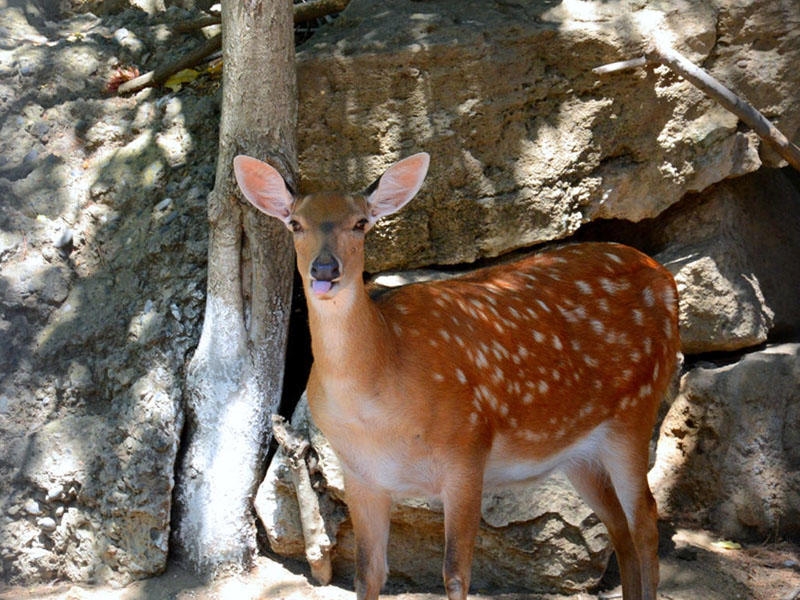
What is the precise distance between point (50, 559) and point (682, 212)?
13.6 feet

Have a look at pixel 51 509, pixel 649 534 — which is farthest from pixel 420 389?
pixel 51 509

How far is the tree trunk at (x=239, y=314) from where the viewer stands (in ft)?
18.8

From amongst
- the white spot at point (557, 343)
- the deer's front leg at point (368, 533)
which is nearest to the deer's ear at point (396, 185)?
the white spot at point (557, 343)

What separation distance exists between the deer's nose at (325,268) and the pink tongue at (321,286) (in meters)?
0.01

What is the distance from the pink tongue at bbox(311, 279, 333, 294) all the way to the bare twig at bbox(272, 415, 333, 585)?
5.67 ft

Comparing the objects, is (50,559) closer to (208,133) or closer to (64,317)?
(64,317)

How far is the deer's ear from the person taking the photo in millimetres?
4703

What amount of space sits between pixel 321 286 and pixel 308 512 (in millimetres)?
1903

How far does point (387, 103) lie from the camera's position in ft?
20.1

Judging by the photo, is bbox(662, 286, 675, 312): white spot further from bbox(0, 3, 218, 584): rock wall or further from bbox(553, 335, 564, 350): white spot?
→ bbox(0, 3, 218, 584): rock wall

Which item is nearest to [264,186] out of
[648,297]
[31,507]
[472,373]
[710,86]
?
[472,373]

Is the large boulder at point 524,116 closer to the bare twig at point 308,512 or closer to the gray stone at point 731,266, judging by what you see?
the gray stone at point 731,266

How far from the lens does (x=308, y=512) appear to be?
573 centimetres

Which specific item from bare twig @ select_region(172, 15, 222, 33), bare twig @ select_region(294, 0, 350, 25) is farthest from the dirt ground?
bare twig @ select_region(172, 15, 222, 33)
